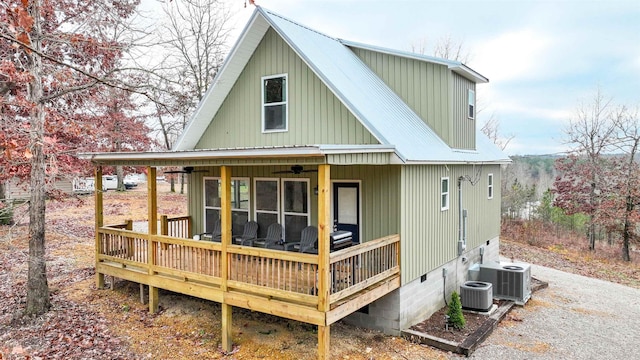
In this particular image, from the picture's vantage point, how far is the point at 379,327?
9.19 metres

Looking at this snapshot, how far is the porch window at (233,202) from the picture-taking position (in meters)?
11.7

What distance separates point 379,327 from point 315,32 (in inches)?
328

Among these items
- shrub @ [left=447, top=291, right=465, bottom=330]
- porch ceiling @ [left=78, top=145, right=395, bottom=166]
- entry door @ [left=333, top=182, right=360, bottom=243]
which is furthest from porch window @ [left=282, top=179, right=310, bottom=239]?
shrub @ [left=447, top=291, right=465, bottom=330]

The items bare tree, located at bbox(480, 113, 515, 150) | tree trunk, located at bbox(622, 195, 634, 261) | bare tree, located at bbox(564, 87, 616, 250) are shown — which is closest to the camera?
tree trunk, located at bbox(622, 195, 634, 261)

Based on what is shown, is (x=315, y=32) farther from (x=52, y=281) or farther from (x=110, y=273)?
(x=52, y=281)

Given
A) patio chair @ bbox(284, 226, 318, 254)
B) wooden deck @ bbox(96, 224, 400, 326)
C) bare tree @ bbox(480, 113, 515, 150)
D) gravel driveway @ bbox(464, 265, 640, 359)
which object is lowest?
gravel driveway @ bbox(464, 265, 640, 359)

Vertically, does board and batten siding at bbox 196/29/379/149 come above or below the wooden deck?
above

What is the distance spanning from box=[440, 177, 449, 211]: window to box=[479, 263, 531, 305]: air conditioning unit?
9.67 ft

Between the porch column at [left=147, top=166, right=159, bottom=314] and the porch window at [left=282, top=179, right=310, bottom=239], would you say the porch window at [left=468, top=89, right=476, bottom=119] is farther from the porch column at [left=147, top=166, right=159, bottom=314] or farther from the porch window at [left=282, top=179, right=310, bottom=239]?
the porch column at [left=147, top=166, right=159, bottom=314]

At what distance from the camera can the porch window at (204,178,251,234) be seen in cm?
1174

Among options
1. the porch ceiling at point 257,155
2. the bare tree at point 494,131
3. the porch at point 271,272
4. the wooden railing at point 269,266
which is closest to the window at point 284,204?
the wooden railing at point 269,266

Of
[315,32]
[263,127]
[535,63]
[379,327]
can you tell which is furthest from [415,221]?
[535,63]

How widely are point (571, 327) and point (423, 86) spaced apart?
7.27 meters

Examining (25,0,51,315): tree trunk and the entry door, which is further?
the entry door
